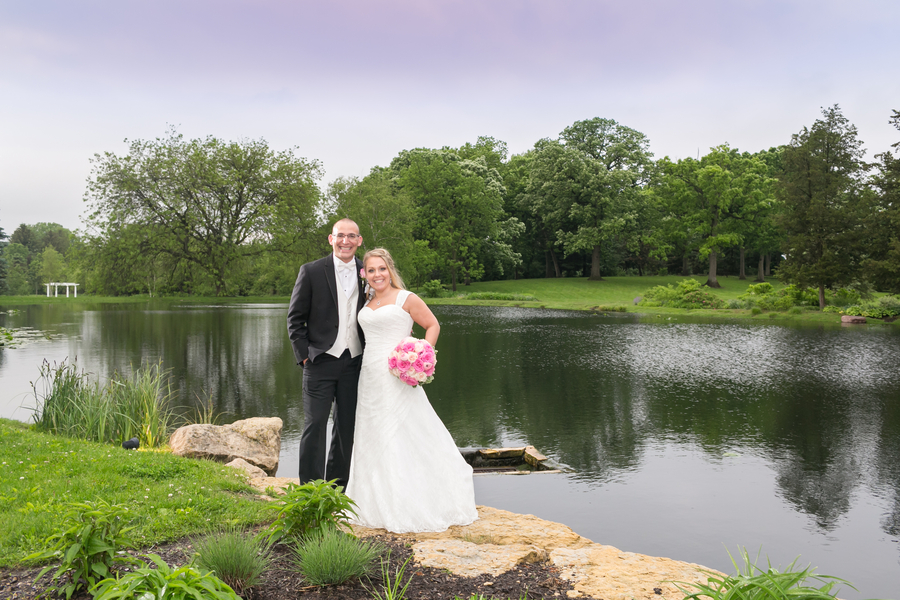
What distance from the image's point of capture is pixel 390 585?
3.02 m

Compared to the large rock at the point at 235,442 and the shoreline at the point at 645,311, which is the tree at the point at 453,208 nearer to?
the shoreline at the point at 645,311

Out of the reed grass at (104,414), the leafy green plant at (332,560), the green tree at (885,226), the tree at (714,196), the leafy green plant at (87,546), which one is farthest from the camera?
the tree at (714,196)

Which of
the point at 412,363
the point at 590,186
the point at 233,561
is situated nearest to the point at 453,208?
the point at 590,186

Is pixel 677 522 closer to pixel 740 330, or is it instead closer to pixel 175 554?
pixel 175 554

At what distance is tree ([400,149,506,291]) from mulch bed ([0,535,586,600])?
45576 mm

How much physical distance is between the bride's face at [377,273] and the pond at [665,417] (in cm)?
268

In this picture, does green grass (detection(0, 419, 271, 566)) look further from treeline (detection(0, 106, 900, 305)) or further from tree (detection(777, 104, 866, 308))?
tree (detection(777, 104, 866, 308))

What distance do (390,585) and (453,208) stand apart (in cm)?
4860

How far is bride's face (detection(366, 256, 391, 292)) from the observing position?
4.68 m

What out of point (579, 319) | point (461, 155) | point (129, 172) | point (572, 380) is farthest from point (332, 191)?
point (572, 380)

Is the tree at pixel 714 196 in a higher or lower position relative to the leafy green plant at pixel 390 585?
higher

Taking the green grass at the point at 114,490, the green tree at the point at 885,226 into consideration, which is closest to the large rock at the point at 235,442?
the green grass at the point at 114,490

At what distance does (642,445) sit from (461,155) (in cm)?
5281

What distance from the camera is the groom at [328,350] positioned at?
4602 mm
